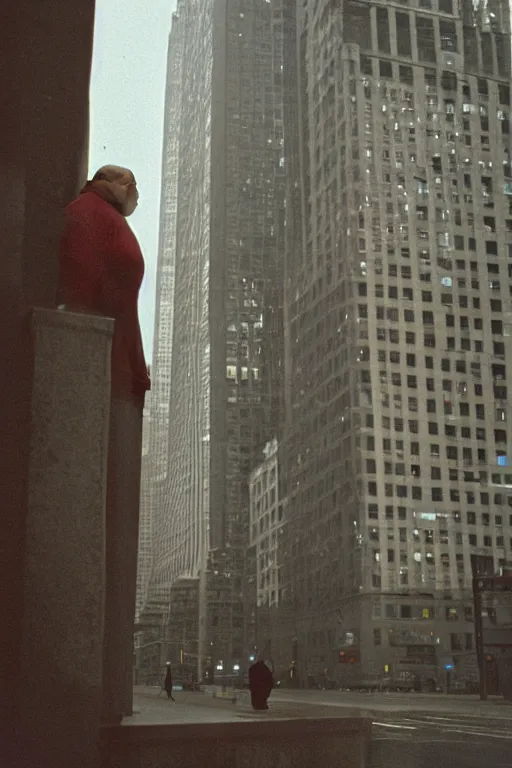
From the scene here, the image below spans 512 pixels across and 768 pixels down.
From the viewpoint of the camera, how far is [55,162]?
3615 millimetres

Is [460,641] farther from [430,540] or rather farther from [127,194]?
[127,194]

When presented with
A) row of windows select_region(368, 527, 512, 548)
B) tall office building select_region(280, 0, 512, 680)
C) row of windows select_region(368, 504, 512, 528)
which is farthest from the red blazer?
row of windows select_region(368, 504, 512, 528)

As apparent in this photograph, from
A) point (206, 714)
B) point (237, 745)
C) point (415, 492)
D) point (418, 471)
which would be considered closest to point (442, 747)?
point (206, 714)

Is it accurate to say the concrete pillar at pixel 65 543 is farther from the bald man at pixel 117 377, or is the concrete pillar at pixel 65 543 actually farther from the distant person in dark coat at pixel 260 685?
the distant person in dark coat at pixel 260 685

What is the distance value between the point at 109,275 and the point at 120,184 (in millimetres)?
465

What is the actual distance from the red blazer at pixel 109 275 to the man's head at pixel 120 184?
0.08 m

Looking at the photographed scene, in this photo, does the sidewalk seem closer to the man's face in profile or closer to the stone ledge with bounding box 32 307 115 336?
the stone ledge with bounding box 32 307 115 336

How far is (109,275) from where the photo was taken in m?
3.40

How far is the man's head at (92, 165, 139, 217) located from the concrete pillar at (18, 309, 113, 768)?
2.50ft

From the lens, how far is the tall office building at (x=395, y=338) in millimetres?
51750

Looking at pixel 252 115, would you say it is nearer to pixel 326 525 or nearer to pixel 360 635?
pixel 326 525

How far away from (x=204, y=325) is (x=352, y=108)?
1695 centimetres

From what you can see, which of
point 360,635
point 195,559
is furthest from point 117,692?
point 195,559

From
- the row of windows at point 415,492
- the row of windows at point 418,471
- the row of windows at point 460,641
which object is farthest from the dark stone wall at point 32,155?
the row of windows at point 418,471
